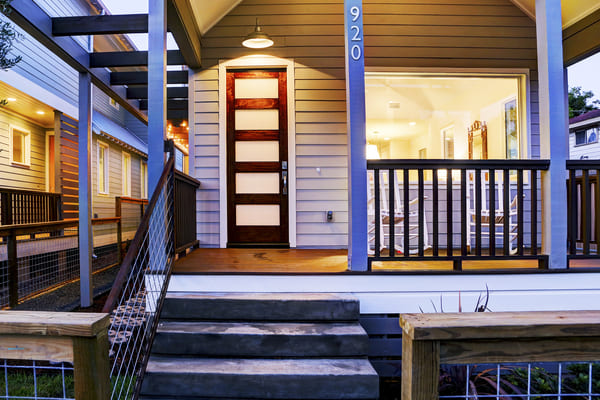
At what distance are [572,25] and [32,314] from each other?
578 centimetres

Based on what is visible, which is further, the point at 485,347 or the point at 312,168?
the point at 312,168

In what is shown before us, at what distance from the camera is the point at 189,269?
3.08m

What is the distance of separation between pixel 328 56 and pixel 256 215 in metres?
2.22

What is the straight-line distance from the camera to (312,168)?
15.9ft

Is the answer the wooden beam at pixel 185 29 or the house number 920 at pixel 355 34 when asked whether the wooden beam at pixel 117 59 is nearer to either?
the wooden beam at pixel 185 29

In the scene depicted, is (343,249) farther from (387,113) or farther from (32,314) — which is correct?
(32,314)

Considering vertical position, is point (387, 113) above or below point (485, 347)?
above

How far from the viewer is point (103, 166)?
9.76 meters

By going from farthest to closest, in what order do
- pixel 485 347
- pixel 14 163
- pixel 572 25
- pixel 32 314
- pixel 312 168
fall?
pixel 14 163
pixel 312 168
pixel 572 25
pixel 32 314
pixel 485 347

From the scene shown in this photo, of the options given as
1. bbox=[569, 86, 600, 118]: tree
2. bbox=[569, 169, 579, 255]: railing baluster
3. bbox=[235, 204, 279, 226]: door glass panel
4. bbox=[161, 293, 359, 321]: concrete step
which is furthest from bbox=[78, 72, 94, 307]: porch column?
bbox=[569, 86, 600, 118]: tree

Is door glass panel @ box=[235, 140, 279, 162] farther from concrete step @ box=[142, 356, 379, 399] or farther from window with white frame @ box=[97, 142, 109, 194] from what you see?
window with white frame @ box=[97, 142, 109, 194]

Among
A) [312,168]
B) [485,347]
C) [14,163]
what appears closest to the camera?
[485,347]

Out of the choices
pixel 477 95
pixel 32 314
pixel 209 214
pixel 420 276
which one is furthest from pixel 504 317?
pixel 477 95

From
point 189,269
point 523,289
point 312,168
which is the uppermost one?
point 312,168
